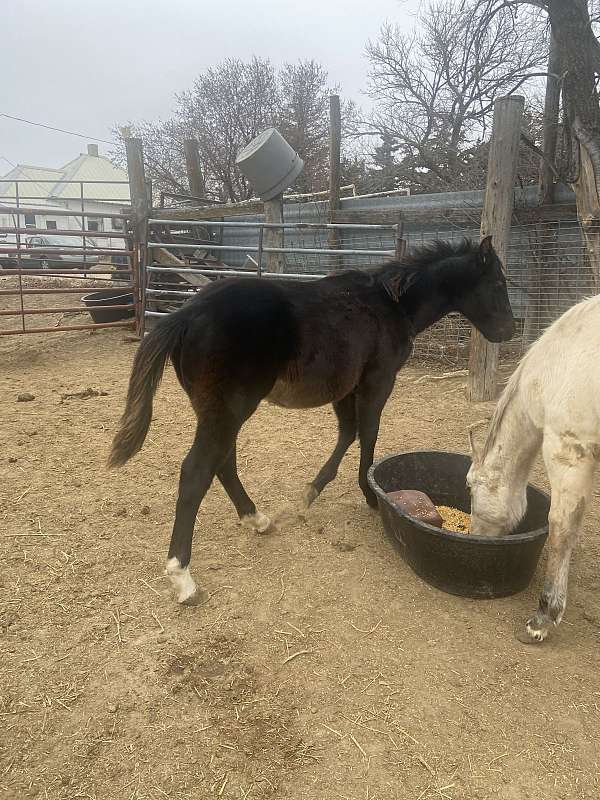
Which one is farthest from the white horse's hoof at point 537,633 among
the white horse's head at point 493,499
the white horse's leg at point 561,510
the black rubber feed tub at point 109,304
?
the black rubber feed tub at point 109,304

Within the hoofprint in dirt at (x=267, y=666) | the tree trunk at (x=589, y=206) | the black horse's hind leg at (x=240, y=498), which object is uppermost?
the tree trunk at (x=589, y=206)

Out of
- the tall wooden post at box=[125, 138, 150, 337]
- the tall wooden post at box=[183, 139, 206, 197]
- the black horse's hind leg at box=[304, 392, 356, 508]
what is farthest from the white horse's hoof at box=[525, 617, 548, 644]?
the tall wooden post at box=[183, 139, 206, 197]

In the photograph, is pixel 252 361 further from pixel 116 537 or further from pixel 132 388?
pixel 116 537

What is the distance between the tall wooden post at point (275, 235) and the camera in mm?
7125

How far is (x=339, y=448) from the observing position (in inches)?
130

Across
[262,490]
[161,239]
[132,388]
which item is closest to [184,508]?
[132,388]

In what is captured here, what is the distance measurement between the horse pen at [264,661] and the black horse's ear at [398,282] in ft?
4.50

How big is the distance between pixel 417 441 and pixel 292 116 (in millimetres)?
13958

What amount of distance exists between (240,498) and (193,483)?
1.99ft

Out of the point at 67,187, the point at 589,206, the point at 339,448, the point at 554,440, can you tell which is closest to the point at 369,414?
the point at 339,448

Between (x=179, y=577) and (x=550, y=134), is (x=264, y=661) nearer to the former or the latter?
(x=179, y=577)

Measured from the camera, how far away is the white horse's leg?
2049mm

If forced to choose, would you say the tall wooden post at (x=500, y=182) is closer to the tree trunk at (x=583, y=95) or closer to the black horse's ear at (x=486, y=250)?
the tree trunk at (x=583, y=95)

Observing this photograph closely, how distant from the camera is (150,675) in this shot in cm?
196
